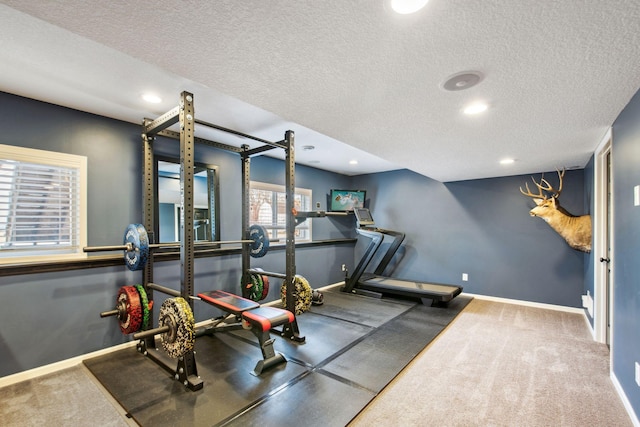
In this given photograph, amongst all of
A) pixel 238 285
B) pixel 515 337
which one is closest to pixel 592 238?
pixel 515 337

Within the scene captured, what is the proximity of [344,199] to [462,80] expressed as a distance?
14.5ft

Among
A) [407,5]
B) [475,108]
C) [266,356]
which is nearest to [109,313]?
[266,356]

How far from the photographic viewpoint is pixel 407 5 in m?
1.13

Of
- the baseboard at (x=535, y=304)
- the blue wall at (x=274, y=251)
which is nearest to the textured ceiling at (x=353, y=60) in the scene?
the blue wall at (x=274, y=251)

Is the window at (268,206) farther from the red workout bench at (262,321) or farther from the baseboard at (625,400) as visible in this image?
the baseboard at (625,400)

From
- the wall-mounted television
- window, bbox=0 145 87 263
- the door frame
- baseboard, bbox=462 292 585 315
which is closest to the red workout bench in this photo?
window, bbox=0 145 87 263

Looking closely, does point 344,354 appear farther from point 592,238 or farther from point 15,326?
point 592,238

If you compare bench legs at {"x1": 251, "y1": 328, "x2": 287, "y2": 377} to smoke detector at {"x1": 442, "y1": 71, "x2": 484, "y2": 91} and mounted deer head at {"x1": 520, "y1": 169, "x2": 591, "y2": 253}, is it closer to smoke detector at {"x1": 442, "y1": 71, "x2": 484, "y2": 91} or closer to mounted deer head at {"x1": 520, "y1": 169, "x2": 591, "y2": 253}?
smoke detector at {"x1": 442, "y1": 71, "x2": 484, "y2": 91}

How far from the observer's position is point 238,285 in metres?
4.05

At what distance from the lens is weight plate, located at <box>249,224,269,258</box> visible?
3625 millimetres

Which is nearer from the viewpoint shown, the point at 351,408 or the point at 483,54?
the point at 483,54

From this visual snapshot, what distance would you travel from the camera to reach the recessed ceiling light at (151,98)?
2.52 metres

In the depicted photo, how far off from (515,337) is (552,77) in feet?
9.51

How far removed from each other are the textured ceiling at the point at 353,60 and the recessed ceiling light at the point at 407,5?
0.04m
